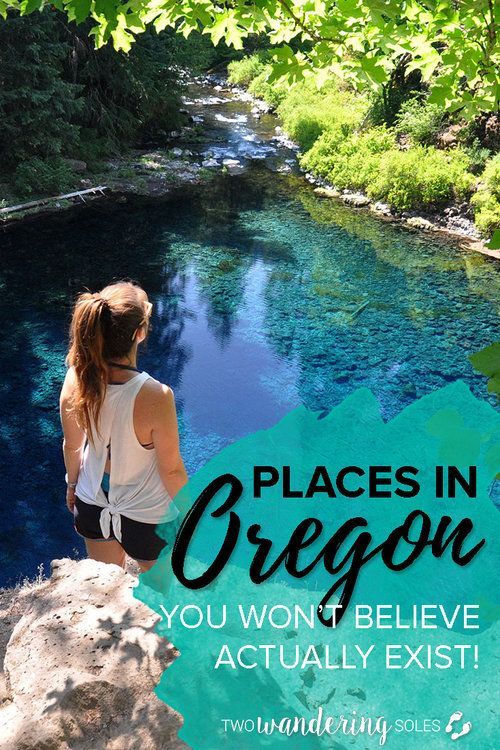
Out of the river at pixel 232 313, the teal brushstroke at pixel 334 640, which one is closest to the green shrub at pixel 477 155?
the river at pixel 232 313

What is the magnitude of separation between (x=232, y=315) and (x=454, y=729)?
8.20 meters

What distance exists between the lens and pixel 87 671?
2791 millimetres

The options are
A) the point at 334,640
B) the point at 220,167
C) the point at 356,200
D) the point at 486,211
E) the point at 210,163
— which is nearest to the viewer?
the point at 334,640

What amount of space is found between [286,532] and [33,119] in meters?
11.9

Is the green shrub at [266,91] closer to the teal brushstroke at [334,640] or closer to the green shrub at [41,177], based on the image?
the green shrub at [41,177]

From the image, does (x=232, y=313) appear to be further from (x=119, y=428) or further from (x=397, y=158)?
(x=119, y=428)

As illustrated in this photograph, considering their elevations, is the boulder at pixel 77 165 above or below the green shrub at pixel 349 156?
below

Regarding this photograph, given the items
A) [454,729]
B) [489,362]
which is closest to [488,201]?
[454,729]

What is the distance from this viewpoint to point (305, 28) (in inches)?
139

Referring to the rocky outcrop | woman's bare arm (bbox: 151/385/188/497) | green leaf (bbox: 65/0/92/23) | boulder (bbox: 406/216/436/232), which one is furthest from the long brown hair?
boulder (bbox: 406/216/436/232)

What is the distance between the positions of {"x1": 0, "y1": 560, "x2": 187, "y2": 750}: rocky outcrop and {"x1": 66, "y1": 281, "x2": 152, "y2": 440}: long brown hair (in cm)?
99

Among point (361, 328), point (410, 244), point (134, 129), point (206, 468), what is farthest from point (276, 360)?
point (134, 129)

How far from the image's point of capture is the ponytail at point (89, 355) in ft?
8.95

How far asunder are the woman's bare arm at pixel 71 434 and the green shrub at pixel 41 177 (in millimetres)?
13305
